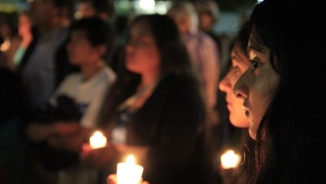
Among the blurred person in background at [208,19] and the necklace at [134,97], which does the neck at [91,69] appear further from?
the blurred person in background at [208,19]

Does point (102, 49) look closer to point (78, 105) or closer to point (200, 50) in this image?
point (78, 105)

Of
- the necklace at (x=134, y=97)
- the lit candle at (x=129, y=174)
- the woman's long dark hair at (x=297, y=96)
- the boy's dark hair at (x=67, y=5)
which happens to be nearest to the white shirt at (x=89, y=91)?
the necklace at (x=134, y=97)

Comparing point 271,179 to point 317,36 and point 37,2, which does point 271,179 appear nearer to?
point 317,36

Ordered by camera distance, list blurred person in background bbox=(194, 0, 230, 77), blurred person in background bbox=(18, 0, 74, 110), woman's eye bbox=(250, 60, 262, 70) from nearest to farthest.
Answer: woman's eye bbox=(250, 60, 262, 70) < blurred person in background bbox=(18, 0, 74, 110) < blurred person in background bbox=(194, 0, 230, 77)

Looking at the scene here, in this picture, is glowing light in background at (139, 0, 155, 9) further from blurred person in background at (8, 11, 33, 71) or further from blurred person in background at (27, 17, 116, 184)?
blurred person in background at (27, 17, 116, 184)

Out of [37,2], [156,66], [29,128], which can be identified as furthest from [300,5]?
[37,2]

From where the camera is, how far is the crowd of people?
1.69 metres

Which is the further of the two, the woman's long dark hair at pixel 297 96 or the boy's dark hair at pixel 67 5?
the boy's dark hair at pixel 67 5

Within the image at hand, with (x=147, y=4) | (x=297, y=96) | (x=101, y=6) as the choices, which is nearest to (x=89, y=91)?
(x=101, y=6)

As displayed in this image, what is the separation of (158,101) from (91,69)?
1084 mm

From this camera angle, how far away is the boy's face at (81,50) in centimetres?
475

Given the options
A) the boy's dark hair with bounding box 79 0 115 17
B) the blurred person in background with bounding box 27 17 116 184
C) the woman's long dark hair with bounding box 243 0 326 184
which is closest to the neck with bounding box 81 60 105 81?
the blurred person in background with bounding box 27 17 116 184

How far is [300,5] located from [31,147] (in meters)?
3.17

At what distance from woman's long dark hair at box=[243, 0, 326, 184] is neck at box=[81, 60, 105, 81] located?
9.92 ft
